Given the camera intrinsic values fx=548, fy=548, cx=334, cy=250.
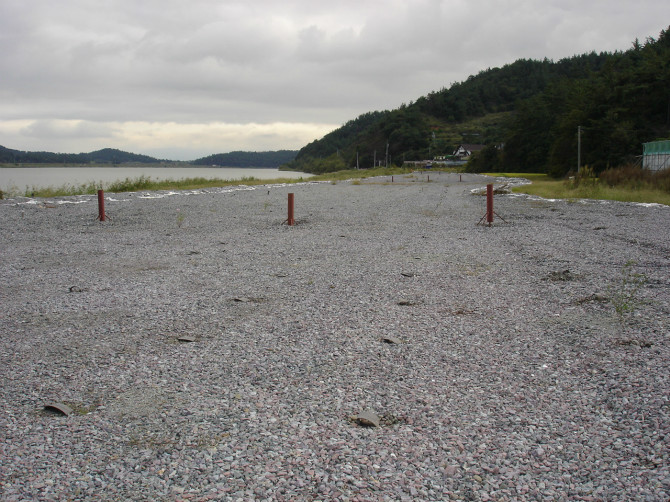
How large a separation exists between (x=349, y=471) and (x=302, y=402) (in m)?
0.88

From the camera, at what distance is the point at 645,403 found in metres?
3.64

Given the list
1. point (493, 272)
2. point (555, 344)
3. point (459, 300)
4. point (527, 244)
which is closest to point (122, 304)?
point (459, 300)

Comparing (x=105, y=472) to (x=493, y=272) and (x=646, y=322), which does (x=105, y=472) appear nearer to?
(x=646, y=322)

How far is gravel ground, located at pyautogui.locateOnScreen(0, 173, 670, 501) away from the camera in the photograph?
113 inches

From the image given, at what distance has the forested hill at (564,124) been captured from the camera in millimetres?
48344

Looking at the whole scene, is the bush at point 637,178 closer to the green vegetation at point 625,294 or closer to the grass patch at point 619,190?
the grass patch at point 619,190

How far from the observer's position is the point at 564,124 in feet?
179

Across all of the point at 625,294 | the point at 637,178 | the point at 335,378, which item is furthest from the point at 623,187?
the point at 335,378

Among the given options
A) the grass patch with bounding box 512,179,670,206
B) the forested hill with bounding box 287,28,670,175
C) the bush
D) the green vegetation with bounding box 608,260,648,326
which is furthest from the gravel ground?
the forested hill with bounding box 287,28,670,175

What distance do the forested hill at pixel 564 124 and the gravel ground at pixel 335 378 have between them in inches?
1769

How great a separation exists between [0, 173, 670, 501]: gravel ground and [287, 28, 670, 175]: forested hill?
1769 inches

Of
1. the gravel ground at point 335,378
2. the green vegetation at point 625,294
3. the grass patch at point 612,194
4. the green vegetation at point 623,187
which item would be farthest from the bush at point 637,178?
the green vegetation at point 625,294

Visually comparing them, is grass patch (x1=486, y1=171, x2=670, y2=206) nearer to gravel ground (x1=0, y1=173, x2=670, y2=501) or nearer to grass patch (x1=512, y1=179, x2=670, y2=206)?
grass patch (x1=512, y1=179, x2=670, y2=206)

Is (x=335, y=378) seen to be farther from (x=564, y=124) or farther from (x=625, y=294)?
(x=564, y=124)
